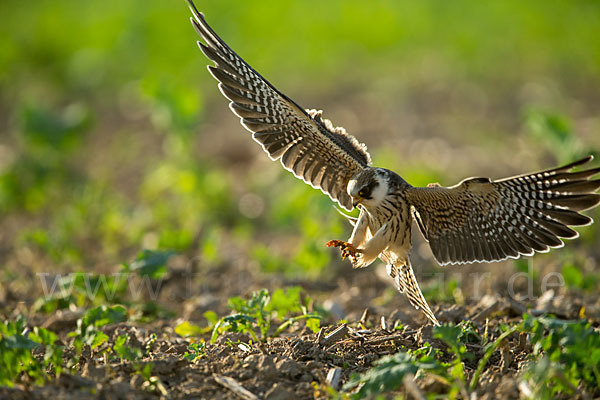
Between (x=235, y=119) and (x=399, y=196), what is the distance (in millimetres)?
8251

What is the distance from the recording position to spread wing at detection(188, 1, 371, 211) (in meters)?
5.51

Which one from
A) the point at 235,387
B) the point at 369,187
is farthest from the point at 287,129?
the point at 235,387

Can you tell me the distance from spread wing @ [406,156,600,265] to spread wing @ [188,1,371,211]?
0.68 m

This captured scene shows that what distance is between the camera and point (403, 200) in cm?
543

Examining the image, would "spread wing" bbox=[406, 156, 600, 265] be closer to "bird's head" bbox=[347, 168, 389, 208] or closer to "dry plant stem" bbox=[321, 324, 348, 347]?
"bird's head" bbox=[347, 168, 389, 208]

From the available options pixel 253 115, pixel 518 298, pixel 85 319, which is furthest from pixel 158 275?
pixel 518 298

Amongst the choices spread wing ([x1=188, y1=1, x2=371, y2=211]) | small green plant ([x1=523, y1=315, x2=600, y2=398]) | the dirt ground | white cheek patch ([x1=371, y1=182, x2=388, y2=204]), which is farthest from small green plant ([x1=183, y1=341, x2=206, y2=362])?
small green plant ([x1=523, y1=315, x2=600, y2=398])

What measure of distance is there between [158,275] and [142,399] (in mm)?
1657

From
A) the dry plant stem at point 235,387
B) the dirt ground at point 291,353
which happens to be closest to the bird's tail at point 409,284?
the dirt ground at point 291,353

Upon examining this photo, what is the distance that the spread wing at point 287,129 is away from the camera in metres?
5.51

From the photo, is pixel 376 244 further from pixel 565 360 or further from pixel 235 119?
pixel 235 119

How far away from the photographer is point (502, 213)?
5.20 m

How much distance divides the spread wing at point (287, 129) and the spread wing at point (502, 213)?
26.8 inches

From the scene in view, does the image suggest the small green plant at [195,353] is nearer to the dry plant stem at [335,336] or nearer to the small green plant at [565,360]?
the dry plant stem at [335,336]
